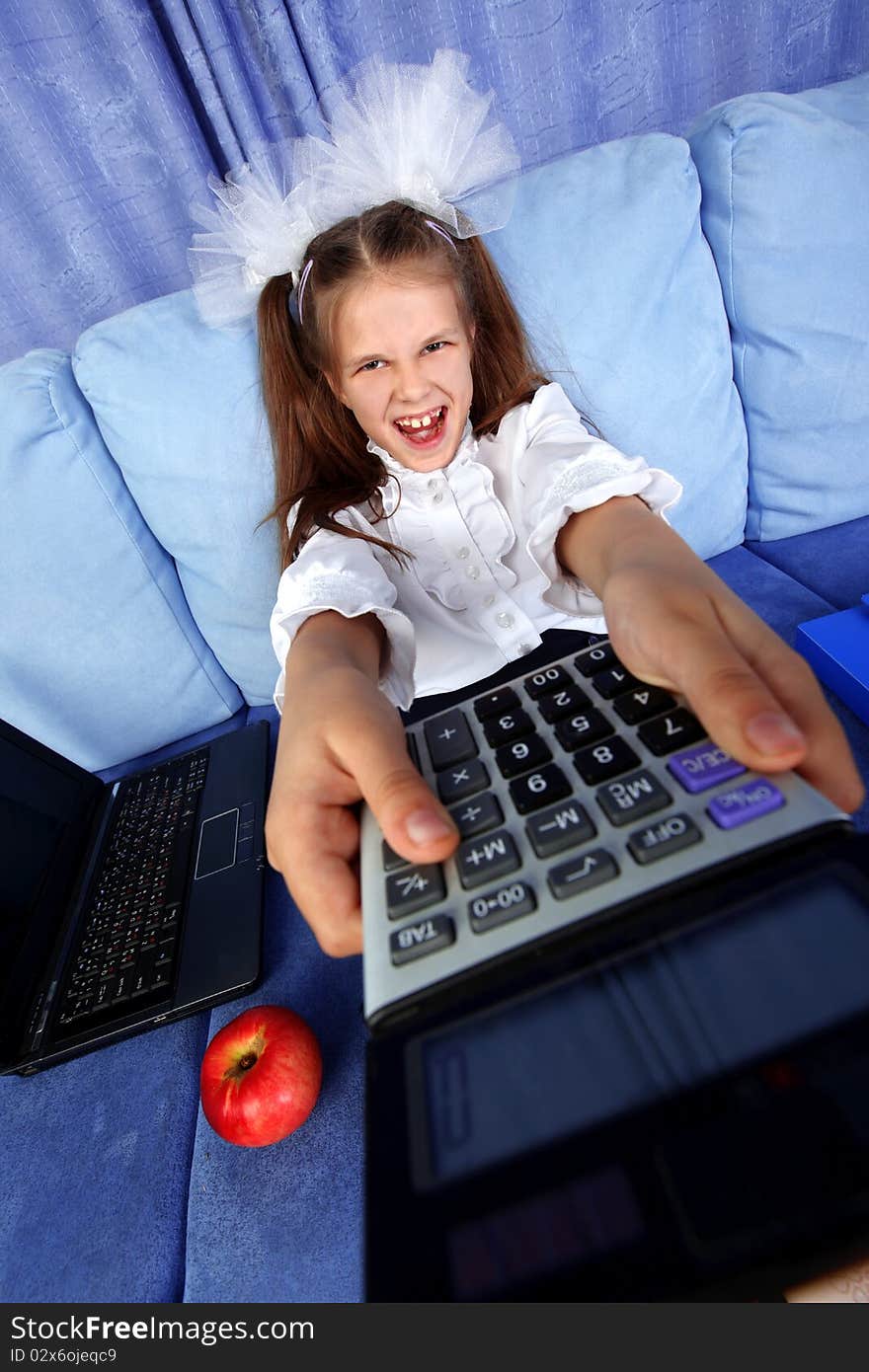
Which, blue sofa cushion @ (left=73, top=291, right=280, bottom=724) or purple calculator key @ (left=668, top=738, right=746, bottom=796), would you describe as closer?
purple calculator key @ (left=668, top=738, right=746, bottom=796)

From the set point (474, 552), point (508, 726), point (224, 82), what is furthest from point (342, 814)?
point (224, 82)

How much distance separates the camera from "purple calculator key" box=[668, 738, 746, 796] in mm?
326

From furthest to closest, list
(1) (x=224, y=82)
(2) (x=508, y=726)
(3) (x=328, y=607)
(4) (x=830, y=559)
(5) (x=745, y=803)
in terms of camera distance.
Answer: (1) (x=224, y=82) → (4) (x=830, y=559) → (3) (x=328, y=607) → (2) (x=508, y=726) → (5) (x=745, y=803)

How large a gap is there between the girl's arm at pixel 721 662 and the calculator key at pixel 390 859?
6.5 inches

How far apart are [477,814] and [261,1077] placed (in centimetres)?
24

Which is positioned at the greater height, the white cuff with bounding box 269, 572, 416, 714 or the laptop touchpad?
the white cuff with bounding box 269, 572, 416, 714

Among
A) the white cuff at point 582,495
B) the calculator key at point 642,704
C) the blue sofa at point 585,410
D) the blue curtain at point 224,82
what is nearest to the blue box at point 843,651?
the blue sofa at point 585,410

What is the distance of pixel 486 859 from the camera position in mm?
334

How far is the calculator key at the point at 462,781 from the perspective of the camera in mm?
383

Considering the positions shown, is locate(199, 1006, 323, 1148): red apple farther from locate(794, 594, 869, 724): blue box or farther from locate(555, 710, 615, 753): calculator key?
locate(794, 594, 869, 724): blue box

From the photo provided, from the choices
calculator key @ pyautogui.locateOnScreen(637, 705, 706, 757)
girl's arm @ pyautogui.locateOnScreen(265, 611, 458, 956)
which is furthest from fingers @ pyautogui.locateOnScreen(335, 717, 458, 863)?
calculator key @ pyautogui.locateOnScreen(637, 705, 706, 757)

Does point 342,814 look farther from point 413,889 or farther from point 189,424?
point 189,424

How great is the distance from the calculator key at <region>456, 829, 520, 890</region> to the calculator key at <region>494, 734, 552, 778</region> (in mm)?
46

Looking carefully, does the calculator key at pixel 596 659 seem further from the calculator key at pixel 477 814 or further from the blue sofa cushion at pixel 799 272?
the blue sofa cushion at pixel 799 272
